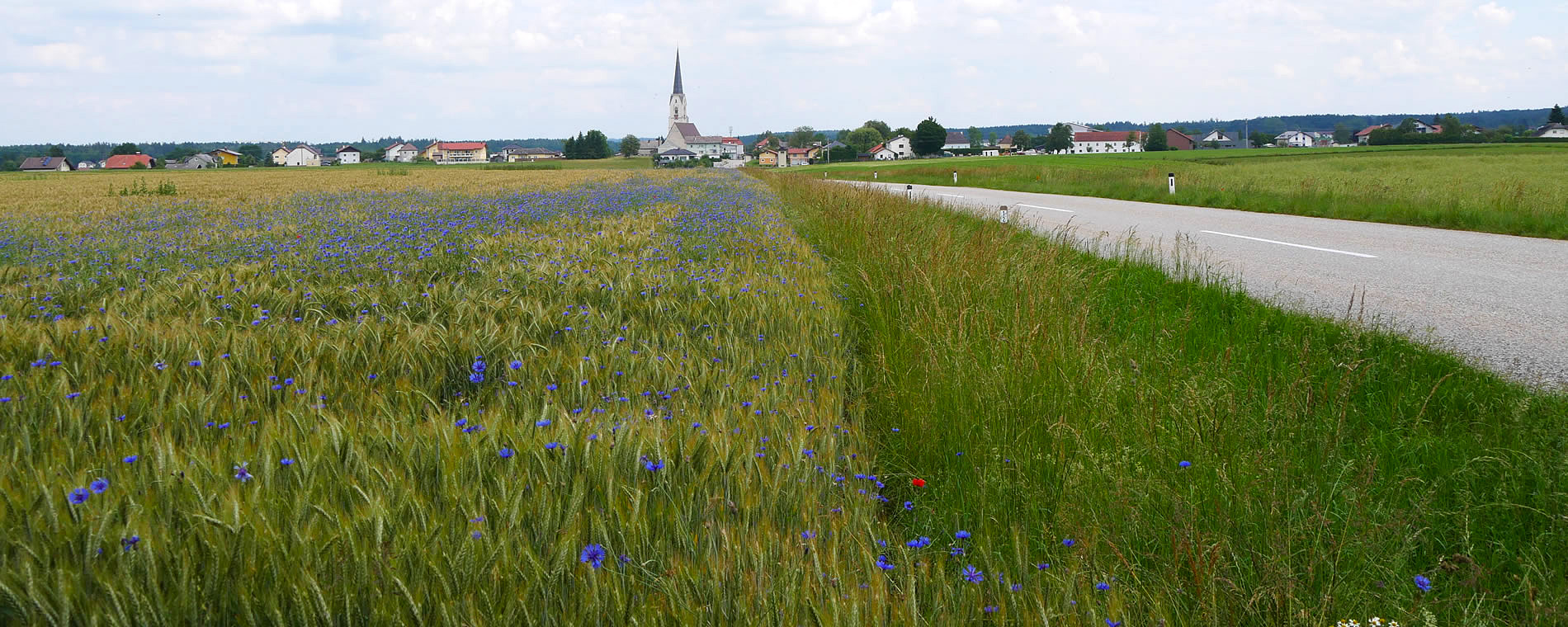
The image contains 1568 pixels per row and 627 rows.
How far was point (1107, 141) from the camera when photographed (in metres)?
178

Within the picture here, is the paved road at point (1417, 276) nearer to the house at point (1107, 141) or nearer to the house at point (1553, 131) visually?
the house at point (1553, 131)

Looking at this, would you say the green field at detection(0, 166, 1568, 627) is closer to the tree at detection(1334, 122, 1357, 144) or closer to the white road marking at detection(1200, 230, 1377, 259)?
the white road marking at detection(1200, 230, 1377, 259)

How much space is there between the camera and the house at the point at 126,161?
134625 millimetres

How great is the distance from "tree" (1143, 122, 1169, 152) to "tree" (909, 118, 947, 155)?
35.5m

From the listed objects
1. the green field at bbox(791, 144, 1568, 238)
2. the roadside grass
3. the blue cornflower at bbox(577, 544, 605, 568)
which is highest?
the green field at bbox(791, 144, 1568, 238)

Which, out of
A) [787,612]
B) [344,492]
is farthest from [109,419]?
[787,612]

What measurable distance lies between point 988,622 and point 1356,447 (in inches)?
99.9

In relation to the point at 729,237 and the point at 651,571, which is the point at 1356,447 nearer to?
the point at 651,571

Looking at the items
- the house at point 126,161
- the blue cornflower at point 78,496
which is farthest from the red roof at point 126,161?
the blue cornflower at point 78,496

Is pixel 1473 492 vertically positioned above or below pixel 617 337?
below

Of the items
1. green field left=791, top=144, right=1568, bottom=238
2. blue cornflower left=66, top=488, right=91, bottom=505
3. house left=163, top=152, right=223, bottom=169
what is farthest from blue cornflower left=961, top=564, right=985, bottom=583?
house left=163, top=152, right=223, bottom=169

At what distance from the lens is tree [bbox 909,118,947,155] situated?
14100 cm

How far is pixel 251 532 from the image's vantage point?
1836mm

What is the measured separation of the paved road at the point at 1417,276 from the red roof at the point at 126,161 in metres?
162
